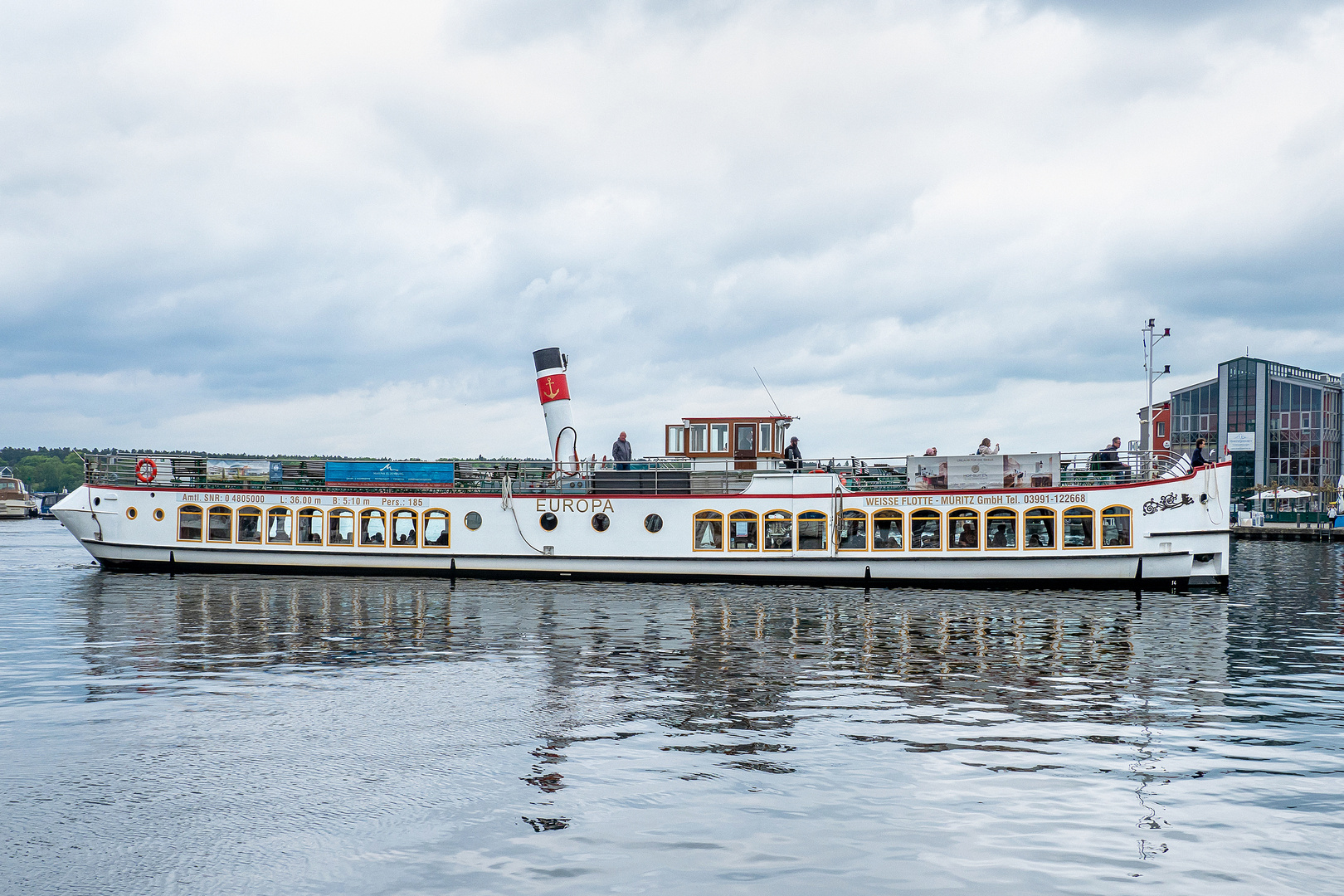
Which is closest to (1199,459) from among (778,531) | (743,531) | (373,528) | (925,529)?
(925,529)

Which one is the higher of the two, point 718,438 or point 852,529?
point 718,438

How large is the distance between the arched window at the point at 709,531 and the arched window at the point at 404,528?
1082 centimetres

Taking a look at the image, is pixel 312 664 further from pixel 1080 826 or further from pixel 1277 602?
pixel 1277 602

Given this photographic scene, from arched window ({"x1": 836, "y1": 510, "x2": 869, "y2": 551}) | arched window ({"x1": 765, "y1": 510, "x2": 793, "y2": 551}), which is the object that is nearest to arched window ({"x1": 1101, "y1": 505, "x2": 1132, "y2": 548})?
arched window ({"x1": 836, "y1": 510, "x2": 869, "y2": 551})

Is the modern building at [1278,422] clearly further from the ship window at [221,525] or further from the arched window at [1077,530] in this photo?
the ship window at [221,525]

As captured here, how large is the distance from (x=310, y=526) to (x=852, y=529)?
20.6 meters

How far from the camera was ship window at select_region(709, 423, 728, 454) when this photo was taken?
121ft

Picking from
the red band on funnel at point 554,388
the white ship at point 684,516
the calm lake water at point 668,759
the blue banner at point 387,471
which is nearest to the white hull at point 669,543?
the white ship at point 684,516

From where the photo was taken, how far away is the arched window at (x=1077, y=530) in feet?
108

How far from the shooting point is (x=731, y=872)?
8.36 meters

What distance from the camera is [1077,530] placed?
1307 inches

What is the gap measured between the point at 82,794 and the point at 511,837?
4819 millimetres

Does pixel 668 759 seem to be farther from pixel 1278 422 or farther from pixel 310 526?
pixel 1278 422

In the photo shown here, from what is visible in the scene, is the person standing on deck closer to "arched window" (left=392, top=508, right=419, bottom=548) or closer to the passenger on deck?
"arched window" (left=392, top=508, right=419, bottom=548)
